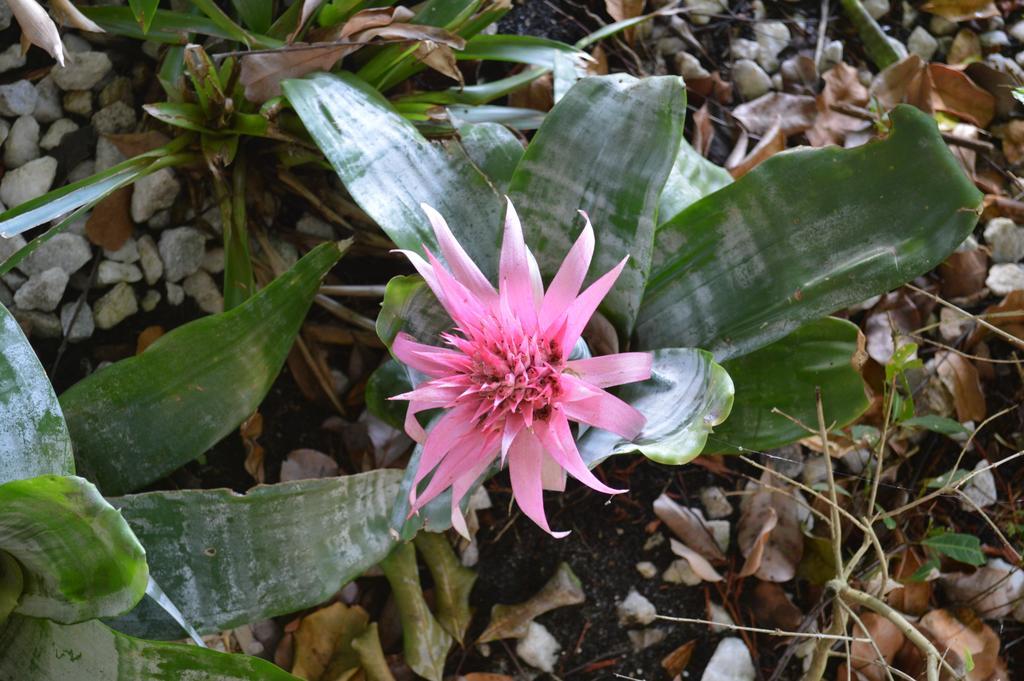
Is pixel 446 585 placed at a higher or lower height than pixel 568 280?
lower

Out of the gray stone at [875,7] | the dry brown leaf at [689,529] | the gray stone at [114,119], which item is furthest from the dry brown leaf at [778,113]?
the gray stone at [114,119]

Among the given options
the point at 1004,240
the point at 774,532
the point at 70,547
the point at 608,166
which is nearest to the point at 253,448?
the point at 70,547

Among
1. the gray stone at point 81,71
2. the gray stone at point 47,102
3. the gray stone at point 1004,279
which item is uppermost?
the gray stone at point 81,71

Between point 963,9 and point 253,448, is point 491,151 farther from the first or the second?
point 963,9

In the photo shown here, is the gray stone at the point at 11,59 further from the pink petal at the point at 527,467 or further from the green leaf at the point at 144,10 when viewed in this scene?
the pink petal at the point at 527,467

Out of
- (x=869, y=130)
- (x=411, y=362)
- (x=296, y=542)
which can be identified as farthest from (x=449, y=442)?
(x=869, y=130)

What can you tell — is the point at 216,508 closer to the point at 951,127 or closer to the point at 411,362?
the point at 411,362

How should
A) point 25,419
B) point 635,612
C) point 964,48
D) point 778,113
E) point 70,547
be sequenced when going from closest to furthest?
1. point 70,547
2. point 25,419
3. point 635,612
4. point 778,113
5. point 964,48
